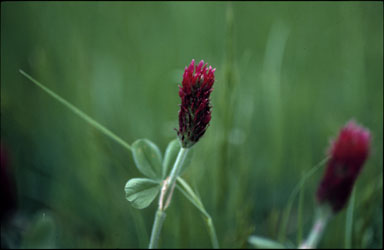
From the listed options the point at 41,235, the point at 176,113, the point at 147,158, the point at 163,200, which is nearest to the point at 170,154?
the point at 147,158

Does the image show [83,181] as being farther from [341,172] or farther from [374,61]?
[374,61]

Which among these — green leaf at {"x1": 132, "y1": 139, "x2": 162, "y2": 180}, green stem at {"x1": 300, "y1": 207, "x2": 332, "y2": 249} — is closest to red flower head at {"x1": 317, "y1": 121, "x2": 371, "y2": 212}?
green stem at {"x1": 300, "y1": 207, "x2": 332, "y2": 249}

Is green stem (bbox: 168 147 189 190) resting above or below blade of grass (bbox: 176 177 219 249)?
above

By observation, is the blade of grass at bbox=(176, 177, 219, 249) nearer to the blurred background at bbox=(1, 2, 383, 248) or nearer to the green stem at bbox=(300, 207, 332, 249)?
the blurred background at bbox=(1, 2, 383, 248)

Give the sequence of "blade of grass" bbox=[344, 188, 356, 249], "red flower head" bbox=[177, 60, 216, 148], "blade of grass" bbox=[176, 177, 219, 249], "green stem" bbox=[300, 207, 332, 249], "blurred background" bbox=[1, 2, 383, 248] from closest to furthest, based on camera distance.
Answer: "red flower head" bbox=[177, 60, 216, 148] → "blade of grass" bbox=[176, 177, 219, 249] → "blade of grass" bbox=[344, 188, 356, 249] → "green stem" bbox=[300, 207, 332, 249] → "blurred background" bbox=[1, 2, 383, 248]

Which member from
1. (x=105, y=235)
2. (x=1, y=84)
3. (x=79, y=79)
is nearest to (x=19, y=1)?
(x=1, y=84)

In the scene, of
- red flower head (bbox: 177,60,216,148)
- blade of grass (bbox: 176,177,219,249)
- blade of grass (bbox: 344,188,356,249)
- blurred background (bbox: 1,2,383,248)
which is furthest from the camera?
blurred background (bbox: 1,2,383,248)

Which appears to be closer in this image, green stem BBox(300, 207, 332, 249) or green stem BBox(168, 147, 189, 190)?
green stem BBox(168, 147, 189, 190)

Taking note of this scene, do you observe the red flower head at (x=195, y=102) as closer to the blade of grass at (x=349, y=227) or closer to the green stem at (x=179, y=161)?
the green stem at (x=179, y=161)
